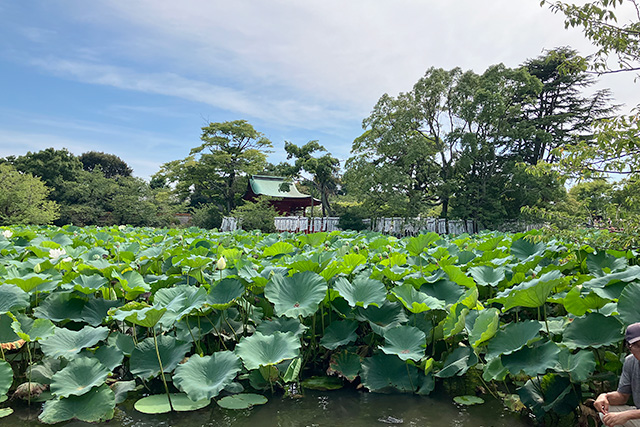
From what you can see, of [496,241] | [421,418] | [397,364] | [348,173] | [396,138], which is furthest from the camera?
[348,173]

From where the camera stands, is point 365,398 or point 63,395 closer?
point 63,395

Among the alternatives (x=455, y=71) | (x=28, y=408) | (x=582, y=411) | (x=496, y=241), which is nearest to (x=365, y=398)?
(x=582, y=411)

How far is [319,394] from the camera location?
2.10 m

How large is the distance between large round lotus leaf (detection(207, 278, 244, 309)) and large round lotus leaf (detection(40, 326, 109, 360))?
533 mm

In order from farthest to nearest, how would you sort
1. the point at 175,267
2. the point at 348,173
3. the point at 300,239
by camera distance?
the point at 348,173 < the point at 300,239 < the point at 175,267

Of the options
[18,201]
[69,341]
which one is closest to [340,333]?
[69,341]

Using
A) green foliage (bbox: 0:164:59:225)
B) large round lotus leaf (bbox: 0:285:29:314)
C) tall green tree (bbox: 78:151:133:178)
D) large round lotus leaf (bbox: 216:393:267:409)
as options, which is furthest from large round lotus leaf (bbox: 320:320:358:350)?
tall green tree (bbox: 78:151:133:178)

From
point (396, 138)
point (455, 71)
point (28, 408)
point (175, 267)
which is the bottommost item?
point (28, 408)

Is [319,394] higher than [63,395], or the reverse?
[63,395]

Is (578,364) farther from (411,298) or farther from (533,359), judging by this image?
(411,298)

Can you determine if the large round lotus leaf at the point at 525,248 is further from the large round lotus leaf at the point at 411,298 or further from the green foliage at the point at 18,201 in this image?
the green foliage at the point at 18,201

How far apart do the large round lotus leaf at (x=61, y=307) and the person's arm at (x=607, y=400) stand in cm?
250

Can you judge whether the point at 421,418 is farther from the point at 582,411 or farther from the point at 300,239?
the point at 300,239

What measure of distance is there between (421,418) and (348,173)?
15.8m
